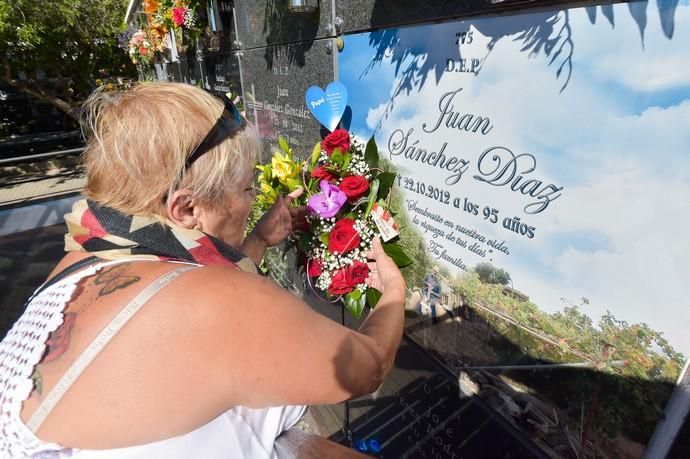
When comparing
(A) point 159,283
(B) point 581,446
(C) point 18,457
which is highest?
(A) point 159,283

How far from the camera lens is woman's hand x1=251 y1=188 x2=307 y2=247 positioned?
2.03 meters

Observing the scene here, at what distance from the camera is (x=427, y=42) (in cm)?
165

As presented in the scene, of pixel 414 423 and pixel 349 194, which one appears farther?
pixel 414 423

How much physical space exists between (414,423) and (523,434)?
0.88m

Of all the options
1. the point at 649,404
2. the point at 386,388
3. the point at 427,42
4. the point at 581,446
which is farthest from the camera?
the point at 386,388

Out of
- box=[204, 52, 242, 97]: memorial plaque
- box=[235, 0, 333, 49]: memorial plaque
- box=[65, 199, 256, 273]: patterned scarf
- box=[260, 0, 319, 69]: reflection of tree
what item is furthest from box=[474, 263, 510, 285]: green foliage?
box=[204, 52, 242, 97]: memorial plaque

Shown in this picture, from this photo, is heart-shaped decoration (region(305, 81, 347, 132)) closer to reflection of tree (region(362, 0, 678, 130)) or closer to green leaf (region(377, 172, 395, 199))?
reflection of tree (region(362, 0, 678, 130))

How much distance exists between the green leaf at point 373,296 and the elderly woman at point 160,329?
680mm

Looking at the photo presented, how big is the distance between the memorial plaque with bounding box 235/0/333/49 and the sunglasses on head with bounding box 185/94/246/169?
50.1 inches

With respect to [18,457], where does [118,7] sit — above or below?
above

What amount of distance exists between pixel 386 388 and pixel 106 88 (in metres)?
2.34

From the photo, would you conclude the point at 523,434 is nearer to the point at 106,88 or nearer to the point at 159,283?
Answer: the point at 159,283

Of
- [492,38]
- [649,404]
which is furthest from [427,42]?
[649,404]

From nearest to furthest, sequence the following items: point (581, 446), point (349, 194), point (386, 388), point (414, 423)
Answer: point (581, 446) → point (349, 194) → point (414, 423) → point (386, 388)
